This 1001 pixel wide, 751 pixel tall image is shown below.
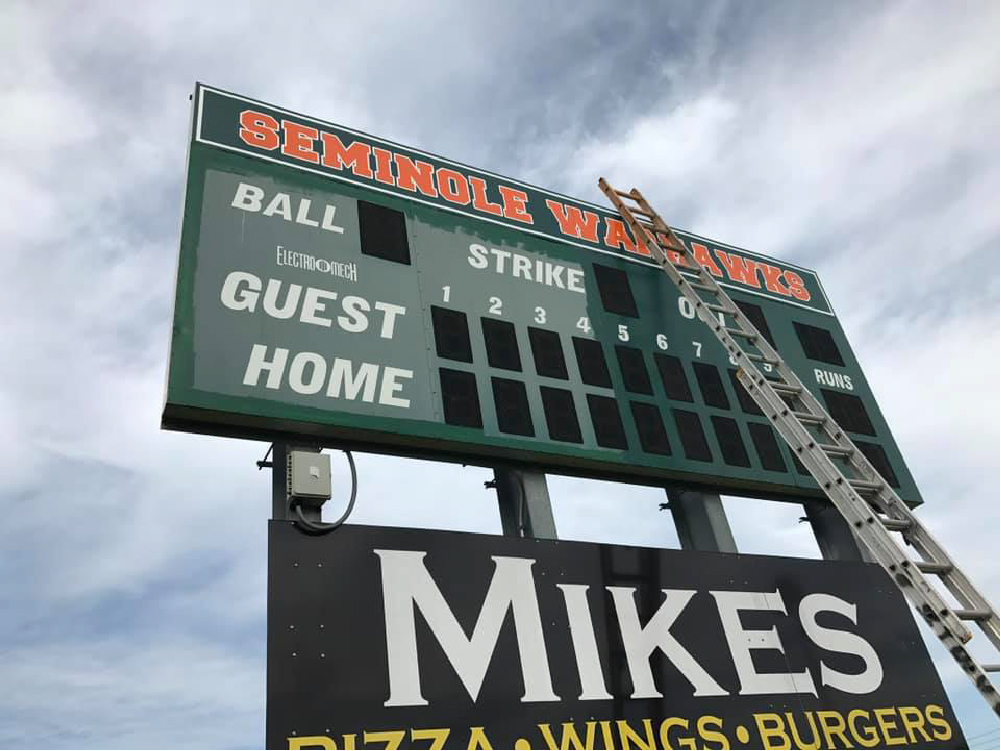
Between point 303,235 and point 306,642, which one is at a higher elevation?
point 303,235

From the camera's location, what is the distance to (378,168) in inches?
323

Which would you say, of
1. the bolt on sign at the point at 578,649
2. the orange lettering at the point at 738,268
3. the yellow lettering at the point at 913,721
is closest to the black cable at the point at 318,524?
the bolt on sign at the point at 578,649

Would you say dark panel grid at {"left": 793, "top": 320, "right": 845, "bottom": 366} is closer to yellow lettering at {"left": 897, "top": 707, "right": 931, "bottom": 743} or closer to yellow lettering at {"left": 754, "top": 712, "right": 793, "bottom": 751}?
yellow lettering at {"left": 897, "top": 707, "right": 931, "bottom": 743}

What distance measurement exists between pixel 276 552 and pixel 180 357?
5.56 feet

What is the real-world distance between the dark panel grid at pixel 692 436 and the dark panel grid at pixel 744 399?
0.74 m

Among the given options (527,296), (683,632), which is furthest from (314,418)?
(683,632)

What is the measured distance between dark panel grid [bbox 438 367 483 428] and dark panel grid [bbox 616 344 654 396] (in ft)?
5.81

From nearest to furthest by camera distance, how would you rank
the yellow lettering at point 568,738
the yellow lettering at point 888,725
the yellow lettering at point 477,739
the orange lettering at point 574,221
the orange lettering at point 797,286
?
the yellow lettering at point 477,739 → the yellow lettering at point 568,738 → the yellow lettering at point 888,725 → the orange lettering at point 574,221 → the orange lettering at point 797,286

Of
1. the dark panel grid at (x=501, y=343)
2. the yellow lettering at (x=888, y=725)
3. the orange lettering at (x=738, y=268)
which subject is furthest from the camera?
the orange lettering at (x=738, y=268)

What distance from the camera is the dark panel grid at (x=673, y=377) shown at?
26.6ft

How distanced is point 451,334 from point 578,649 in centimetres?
293

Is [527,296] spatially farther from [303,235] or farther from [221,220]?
[221,220]

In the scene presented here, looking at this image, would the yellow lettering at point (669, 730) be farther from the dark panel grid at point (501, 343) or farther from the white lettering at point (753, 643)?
the dark panel grid at point (501, 343)

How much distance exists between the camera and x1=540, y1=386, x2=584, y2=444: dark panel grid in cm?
708
